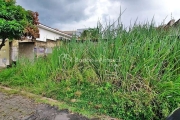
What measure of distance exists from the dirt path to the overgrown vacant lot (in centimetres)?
32

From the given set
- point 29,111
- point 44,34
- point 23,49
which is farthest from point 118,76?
point 44,34

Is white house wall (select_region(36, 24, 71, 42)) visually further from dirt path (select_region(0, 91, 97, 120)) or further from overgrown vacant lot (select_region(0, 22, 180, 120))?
dirt path (select_region(0, 91, 97, 120))

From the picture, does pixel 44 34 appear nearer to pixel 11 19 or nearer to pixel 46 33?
pixel 46 33

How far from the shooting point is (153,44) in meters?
2.66

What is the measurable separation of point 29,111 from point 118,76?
1832mm

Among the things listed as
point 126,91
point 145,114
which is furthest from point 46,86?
point 145,114

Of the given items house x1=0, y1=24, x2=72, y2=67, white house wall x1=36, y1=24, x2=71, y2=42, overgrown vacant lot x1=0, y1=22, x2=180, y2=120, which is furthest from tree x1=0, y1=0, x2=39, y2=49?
white house wall x1=36, y1=24, x2=71, y2=42

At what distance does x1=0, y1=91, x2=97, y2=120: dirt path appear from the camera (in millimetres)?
2072

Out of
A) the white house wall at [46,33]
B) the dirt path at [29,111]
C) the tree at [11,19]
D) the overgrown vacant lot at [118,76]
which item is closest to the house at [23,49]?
the tree at [11,19]

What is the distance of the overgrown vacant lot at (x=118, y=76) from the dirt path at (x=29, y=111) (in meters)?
0.32

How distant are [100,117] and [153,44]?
184 centimetres

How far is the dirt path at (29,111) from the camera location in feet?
6.80

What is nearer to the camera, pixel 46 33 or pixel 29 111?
pixel 29 111

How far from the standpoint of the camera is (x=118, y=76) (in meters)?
2.62
